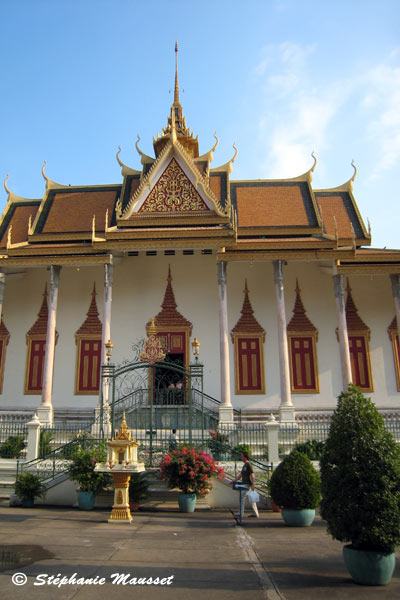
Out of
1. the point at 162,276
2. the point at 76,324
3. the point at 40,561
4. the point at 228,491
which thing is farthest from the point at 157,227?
the point at 40,561

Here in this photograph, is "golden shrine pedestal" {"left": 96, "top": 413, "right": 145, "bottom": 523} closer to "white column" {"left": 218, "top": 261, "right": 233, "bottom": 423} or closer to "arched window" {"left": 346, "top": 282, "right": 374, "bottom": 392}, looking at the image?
"white column" {"left": 218, "top": 261, "right": 233, "bottom": 423}

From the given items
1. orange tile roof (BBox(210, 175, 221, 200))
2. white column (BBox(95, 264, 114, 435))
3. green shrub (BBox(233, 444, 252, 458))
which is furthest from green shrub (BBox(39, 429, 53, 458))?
orange tile roof (BBox(210, 175, 221, 200))

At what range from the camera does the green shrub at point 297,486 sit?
25.5 feet

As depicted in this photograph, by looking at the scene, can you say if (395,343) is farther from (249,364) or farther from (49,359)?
(49,359)

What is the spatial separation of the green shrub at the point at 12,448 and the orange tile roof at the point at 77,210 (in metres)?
8.22

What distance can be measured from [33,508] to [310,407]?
933 cm

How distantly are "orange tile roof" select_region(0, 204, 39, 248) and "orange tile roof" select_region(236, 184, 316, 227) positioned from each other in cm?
808

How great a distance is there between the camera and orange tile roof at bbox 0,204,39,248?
18.8m

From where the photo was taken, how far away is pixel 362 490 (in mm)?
4652

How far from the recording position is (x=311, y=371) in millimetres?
16703

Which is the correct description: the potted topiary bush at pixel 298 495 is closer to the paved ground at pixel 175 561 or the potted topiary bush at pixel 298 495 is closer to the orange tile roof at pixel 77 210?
the paved ground at pixel 175 561

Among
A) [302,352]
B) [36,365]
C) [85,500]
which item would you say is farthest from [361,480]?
[36,365]

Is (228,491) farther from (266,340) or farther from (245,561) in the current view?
(266,340)

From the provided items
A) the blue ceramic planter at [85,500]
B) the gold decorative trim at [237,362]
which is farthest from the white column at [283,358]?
the blue ceramic planter at [85,500]
